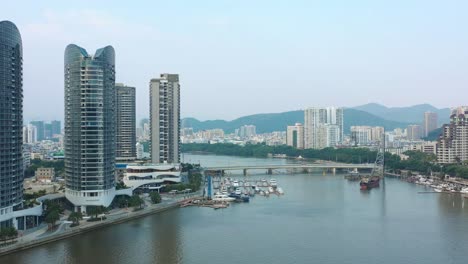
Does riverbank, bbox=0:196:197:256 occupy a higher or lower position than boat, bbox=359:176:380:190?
lower

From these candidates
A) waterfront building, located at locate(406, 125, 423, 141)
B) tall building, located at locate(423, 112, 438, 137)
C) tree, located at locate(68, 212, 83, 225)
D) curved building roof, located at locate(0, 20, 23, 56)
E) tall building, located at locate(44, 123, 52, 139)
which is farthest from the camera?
tall building, located at locate(44, 123, 52, 139)

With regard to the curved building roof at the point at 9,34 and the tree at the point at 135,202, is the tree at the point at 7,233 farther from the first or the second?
the tree at the point at 135,202

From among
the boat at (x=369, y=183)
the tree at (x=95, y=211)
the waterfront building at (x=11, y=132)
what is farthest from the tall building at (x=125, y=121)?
the waterfront building at (x=11, y=132)

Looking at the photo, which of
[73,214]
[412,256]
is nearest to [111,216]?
[73,214]

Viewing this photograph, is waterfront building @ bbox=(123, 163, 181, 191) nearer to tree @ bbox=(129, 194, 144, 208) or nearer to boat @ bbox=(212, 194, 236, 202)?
boat @ bbox=(212, 194, 236, 202)

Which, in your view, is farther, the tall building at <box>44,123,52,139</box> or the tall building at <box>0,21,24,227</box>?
the tall building at <box>44,123,52,139</box>

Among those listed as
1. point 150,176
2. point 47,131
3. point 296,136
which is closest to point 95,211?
point 150,176

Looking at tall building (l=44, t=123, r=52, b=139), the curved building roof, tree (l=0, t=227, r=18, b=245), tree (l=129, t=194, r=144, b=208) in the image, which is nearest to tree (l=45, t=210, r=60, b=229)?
tree (l=0, t=227, r=18, b=245)
